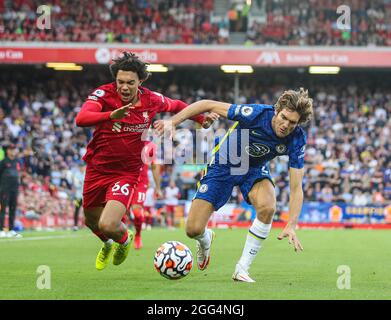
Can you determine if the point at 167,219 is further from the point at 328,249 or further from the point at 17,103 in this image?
the point at 328,249

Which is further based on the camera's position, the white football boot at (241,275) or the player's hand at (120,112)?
the white football boot at (241,275)

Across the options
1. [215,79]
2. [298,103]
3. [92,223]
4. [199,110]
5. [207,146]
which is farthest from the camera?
[215,79]

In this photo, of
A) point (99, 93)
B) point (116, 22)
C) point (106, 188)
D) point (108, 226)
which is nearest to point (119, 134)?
point (99, 93)

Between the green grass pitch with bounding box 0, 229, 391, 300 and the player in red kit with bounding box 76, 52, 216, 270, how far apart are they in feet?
2.67

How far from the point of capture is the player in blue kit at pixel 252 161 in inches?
364

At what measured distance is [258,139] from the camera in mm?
9680

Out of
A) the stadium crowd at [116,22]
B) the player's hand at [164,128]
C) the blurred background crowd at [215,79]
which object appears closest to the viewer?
the player's hand at [164,128]

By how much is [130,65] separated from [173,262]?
7.75ft

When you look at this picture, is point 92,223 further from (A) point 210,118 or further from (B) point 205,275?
(A) point 210,118

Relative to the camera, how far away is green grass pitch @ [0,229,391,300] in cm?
808

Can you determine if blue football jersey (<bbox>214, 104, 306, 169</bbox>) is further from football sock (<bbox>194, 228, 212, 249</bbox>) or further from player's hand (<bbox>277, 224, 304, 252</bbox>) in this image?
player's hand (<bbox>277, 224, 304, 252</bbox>)

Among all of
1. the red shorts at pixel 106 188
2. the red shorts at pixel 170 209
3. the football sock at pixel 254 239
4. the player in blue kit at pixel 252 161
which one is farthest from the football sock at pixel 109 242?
the red shorts at pixel 170 209

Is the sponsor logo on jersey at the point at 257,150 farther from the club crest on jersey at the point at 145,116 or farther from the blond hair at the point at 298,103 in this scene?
the club crest on jersey at the point at 145,116

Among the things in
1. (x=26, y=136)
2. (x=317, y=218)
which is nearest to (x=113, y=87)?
(x=317, y=218)
